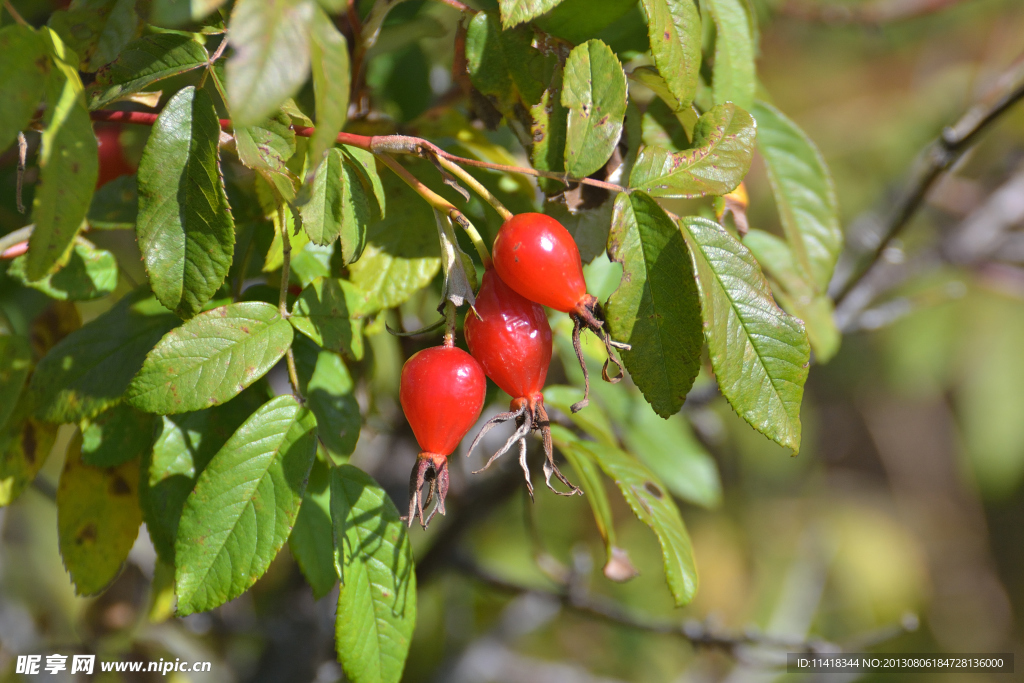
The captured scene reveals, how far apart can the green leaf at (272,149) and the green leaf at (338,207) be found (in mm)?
21

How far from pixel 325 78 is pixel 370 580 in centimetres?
47

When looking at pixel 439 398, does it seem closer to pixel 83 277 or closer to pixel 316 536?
pixel 316 536

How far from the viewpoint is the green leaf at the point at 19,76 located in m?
0.50

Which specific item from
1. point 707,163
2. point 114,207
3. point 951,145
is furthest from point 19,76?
point 951,145

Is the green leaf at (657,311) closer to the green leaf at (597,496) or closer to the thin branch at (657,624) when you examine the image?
the green leaf at (597,496)

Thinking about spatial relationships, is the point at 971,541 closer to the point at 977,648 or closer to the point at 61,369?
the point at 977,648

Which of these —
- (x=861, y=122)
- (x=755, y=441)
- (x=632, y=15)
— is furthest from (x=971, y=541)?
(x=632, y=15)

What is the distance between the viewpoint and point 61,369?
69 cm

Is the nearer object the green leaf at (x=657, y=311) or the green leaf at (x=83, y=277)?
the green leaf at (x=657, y=311)

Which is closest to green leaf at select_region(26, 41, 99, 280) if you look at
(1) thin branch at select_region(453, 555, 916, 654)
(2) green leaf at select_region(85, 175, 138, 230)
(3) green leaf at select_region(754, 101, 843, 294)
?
(2) green leaf at select_region(85, 175, 138, 230)

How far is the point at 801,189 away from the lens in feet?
2.79

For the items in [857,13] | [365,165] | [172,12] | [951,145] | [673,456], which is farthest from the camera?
[857,13]

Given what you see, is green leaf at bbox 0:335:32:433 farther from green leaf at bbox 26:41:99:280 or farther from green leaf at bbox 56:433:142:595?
green leaf at bbox 26:41:99:280

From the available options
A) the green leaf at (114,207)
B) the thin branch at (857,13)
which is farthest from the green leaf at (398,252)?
the thin branch at (857,13)
